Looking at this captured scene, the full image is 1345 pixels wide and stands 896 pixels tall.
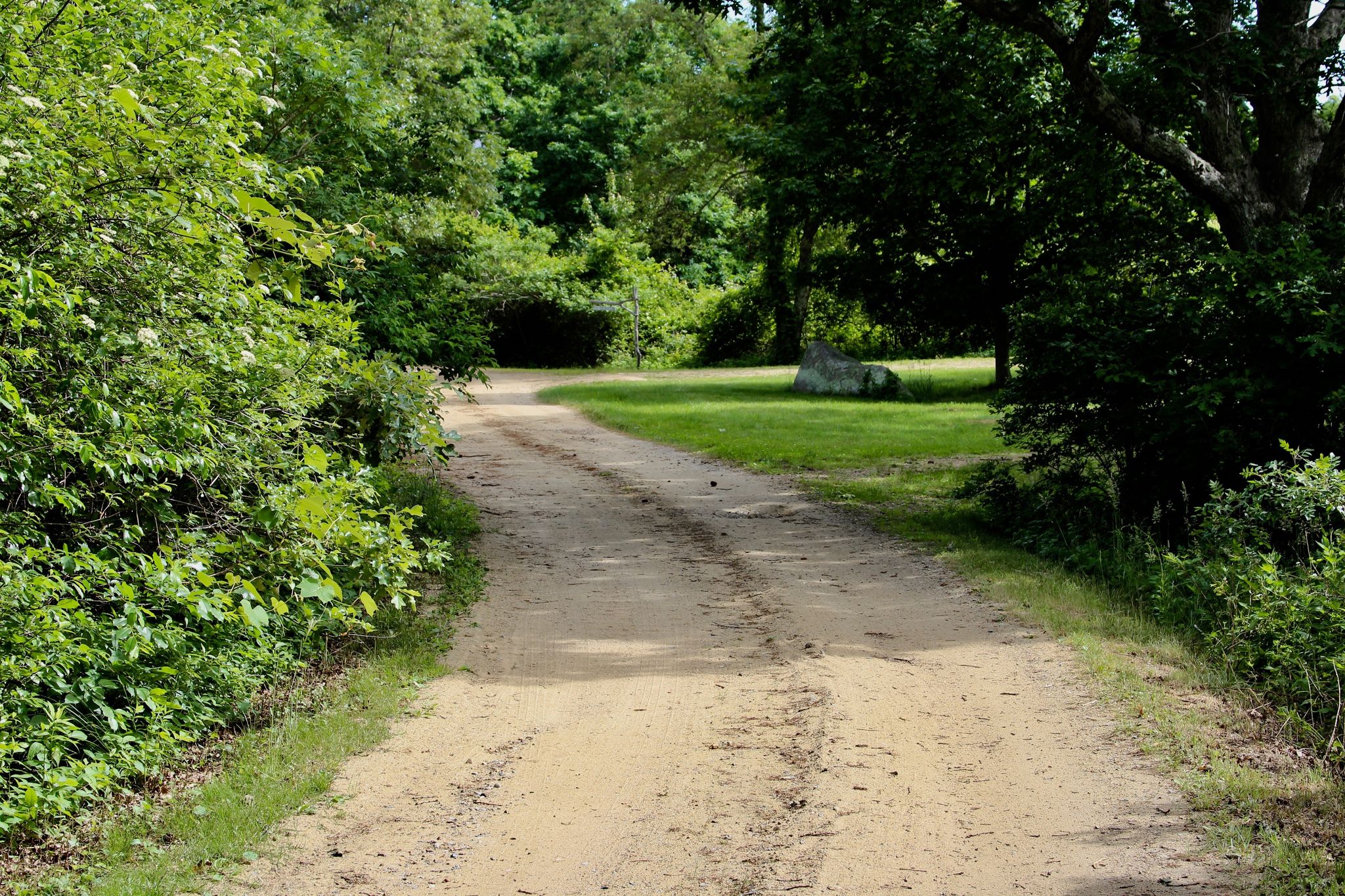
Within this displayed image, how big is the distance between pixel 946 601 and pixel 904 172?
8.58 m

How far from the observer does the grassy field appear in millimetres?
4355

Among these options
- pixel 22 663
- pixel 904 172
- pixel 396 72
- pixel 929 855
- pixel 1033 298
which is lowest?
pixel 929 855

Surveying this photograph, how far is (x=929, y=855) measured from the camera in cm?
420

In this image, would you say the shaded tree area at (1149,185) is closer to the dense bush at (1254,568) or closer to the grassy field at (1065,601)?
the dense bush at (1254,568)

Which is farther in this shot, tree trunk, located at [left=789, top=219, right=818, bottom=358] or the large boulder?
tree trunk, located at [left=789, top=219, right=818, bottom=358]

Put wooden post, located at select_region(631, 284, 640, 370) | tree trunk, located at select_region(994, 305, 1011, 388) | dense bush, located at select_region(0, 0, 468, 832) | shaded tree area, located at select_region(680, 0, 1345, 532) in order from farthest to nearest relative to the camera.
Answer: wooden post, located at select_region(631, 284, 640, 370) < tree trunk, located at select_region(994, 305, 1011, 388) < shaded tree area, located at select_region(680, 0, 1345, 532) < dense bush, located at select_region(0, 0, 468, 832)

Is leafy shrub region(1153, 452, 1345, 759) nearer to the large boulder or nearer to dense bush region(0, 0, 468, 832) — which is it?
dense bush region(0, 0, 468, 832)

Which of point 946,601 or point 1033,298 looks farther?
point 1033,298

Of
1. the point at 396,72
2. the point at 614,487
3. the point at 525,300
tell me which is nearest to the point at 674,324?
the point at 525,300

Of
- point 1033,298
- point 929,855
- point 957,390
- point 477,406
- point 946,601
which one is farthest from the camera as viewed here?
point 957,390

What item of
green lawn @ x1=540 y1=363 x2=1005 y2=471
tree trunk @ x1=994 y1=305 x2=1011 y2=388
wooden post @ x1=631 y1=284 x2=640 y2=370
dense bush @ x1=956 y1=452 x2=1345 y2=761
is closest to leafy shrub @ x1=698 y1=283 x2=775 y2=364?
wooden post @ x1=631 y1=284 x2=640 y2=370

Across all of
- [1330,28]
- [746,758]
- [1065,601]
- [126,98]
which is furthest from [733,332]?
[126,98]

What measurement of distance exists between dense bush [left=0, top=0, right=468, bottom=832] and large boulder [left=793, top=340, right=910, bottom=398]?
56.9ft

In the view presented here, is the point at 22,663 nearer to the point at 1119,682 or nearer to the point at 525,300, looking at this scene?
the point at 1119,682
